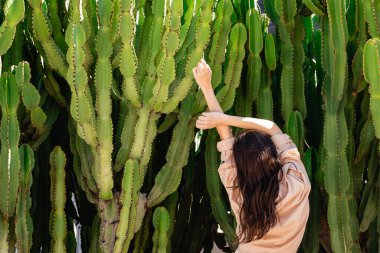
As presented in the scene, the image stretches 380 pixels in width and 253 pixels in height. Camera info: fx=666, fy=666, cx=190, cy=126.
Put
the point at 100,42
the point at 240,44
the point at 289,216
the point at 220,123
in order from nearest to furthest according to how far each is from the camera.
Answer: the point at 289,216, the point at 220,123, the point at 100,42, the point at 240,44

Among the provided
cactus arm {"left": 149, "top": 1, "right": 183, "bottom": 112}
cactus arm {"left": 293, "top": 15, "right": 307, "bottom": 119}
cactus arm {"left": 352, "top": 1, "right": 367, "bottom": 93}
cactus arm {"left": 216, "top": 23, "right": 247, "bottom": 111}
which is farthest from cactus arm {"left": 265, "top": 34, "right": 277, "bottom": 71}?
cactus arm {"left": 149, "top": 1, "right": 183, "bottom": 112}

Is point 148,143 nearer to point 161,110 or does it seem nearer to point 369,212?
point 161,110

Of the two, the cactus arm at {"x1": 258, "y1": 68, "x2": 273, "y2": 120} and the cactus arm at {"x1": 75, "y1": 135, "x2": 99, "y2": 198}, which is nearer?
the cactus arm at {"x1": 75, "y1": 135, "x2": 99, "y2": 198}

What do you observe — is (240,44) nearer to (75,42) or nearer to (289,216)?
(75,42)

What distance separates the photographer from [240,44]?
391cm

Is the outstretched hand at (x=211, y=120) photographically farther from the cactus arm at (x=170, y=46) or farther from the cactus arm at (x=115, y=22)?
the cactus arm at (x=115, y=22)

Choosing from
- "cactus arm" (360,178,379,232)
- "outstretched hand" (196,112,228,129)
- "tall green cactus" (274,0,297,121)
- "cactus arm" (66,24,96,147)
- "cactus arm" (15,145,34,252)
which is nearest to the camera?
"outstretched hand" (196,112,228,129)

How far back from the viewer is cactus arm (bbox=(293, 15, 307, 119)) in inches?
165

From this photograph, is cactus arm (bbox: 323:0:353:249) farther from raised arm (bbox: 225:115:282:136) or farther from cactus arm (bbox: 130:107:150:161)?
cactus arm (bbox: 130:107:150:161)

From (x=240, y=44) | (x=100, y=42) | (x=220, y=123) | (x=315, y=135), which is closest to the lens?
(x=220, y=123)

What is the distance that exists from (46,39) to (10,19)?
28cm

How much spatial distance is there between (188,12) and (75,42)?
756 mm

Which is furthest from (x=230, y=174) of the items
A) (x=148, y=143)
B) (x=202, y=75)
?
(x=148, y=143)

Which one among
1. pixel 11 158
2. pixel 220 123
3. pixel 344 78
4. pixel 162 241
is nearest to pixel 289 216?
pixel 220 123
